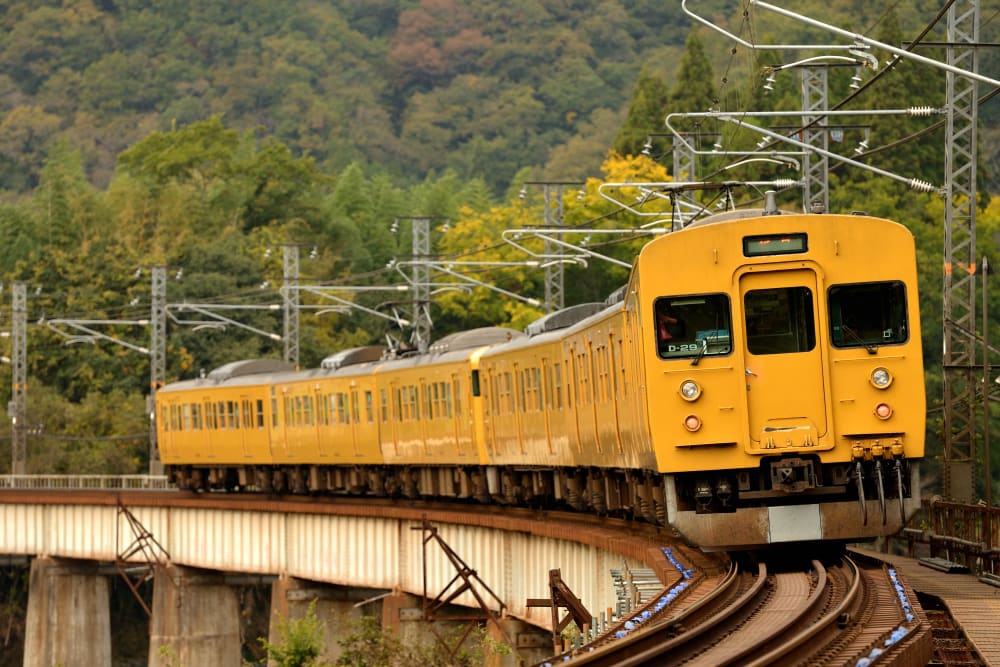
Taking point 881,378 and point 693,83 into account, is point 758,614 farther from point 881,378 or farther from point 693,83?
point 693,83

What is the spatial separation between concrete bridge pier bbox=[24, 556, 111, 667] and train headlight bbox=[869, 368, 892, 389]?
36.8 meters

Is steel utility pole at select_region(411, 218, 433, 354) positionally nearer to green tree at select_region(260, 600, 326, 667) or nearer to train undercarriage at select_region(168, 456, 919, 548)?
green tree at select_region(260, 600, 326, 667)

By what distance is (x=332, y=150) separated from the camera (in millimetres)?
144000

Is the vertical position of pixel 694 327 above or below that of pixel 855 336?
above

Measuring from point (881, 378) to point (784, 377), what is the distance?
81 centimetres

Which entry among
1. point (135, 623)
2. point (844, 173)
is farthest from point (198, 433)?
point (844, 173)

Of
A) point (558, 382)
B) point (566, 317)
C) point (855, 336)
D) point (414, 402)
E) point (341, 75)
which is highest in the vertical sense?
point (341, 75)

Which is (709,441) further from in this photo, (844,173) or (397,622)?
(844,173)

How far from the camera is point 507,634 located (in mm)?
28719

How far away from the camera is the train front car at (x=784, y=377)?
56.5 feet

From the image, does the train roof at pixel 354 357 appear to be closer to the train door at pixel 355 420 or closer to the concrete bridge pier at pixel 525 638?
the train door at pixel 355 420

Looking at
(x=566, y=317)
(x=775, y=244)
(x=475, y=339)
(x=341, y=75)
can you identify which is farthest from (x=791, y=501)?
(x=341, y=75)

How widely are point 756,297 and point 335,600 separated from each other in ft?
82.1

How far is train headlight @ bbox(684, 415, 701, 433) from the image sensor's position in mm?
17219
